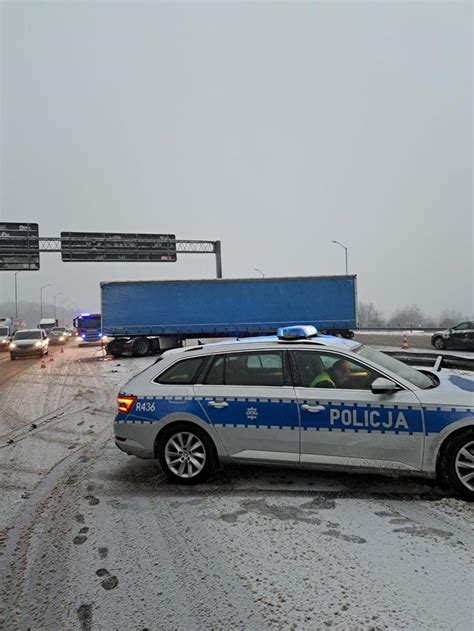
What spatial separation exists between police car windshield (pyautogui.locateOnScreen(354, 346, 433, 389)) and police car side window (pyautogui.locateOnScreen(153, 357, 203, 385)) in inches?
69.8

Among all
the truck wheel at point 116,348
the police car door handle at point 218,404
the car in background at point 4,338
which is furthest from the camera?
the car in background at point 4,338

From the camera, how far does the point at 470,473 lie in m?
3.80

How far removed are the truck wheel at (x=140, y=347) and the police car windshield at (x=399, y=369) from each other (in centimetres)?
1781

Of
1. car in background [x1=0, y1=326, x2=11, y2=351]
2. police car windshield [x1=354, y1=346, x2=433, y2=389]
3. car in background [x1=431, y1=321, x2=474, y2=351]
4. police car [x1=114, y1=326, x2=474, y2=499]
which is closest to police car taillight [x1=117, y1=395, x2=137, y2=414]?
police car [x1=114, y1=326, x2=474, y2=499]

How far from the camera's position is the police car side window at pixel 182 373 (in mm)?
4664

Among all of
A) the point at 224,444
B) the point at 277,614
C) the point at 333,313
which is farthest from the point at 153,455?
the point at 333,313

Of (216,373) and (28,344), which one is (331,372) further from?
(28,344)

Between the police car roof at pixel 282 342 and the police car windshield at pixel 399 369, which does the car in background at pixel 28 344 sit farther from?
the police car windshield at pixel 399 369

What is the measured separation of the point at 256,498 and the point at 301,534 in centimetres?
78

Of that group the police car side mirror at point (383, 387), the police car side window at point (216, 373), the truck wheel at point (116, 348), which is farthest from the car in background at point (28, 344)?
the police car side mirror at point (383, 387)

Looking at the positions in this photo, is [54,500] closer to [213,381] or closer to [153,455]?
[153,455]

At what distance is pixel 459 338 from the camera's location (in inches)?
774

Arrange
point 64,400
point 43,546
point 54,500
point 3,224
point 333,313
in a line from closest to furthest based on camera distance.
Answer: point 43,546
point 54,500
point 64,400
point 333,313
point 3,224

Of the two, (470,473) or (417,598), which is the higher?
(470,473)
